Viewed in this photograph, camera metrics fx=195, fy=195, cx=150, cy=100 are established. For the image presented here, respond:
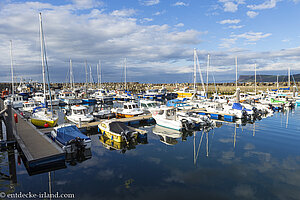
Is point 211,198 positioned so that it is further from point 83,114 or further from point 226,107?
point 226,107

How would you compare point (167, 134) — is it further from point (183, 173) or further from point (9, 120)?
point (9, 120)

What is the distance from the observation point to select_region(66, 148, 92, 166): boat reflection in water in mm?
14506

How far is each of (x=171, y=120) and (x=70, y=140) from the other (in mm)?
12694

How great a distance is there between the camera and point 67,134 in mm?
16172

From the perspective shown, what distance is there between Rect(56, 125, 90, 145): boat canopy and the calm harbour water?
6.85ft

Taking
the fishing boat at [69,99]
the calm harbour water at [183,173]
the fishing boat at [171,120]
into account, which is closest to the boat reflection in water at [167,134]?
the fishing boat at [171,120]

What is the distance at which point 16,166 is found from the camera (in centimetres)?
1355

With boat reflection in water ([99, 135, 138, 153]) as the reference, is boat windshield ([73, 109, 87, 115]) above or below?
above

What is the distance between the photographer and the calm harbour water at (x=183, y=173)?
10.5 m

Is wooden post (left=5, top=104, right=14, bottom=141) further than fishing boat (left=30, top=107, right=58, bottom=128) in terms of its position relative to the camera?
No

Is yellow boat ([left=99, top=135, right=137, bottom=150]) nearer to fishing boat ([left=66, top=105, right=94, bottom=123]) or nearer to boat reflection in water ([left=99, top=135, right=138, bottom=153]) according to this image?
boat reflection in water ([left=99, top=135, right=138, bottom=153])

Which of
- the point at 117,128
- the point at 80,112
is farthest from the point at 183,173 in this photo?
the point at 80,112

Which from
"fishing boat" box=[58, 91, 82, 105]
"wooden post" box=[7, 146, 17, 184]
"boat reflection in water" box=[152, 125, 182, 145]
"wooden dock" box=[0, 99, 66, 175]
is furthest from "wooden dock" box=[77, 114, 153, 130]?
"fishing boat" box=[58, 91, 82, 105]

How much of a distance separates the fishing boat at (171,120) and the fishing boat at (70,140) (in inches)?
430
